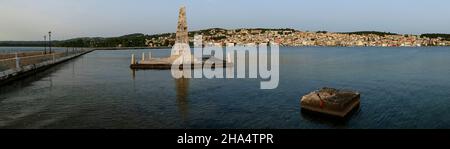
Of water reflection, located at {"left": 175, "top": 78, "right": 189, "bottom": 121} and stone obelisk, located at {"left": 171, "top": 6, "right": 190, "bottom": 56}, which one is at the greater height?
stone obelisk, located at {"left": 171, "top": 6, "right": 190, "bottom": 56}

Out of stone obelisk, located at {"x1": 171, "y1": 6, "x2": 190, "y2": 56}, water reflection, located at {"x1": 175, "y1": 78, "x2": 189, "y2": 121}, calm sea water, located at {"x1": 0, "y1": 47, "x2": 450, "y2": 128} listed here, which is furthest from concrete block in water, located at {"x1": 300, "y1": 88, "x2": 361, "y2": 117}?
stone obelisk, located at {"x1": 171, "y1": 6, "x2": 190, "y2": 56}

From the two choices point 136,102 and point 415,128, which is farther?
point 136,102

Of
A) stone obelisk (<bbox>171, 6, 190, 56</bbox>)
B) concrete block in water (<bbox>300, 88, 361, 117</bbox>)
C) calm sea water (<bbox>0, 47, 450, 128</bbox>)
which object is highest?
stone obelisk (<bbox>171, 6, 190, 56</bbox>)

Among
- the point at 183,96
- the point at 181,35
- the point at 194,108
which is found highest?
the point at 181,35

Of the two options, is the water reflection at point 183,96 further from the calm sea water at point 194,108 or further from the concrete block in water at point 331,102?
the concrete block in water at point 331,102

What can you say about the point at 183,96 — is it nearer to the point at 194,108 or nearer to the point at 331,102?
the point at 194,108

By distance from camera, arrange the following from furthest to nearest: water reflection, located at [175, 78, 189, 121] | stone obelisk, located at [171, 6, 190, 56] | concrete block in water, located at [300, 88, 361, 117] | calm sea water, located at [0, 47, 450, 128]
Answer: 1. stone obelisk, located at [171, 6, 190, 56]
2. water reflection, located at [175, 78, 189, 121]
3. concrete block in water, located at [300, 88, 361, 117]
4. calm sea water, located at [0, 47, 450, 128]

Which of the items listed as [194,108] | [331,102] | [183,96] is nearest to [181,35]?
[183,96]

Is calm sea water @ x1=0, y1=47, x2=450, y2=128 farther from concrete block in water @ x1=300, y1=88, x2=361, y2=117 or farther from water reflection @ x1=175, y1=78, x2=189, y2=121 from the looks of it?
concrete block in water @ x1=300, y1=88, x2=361, y2=117

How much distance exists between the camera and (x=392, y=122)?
1872 centimetres
